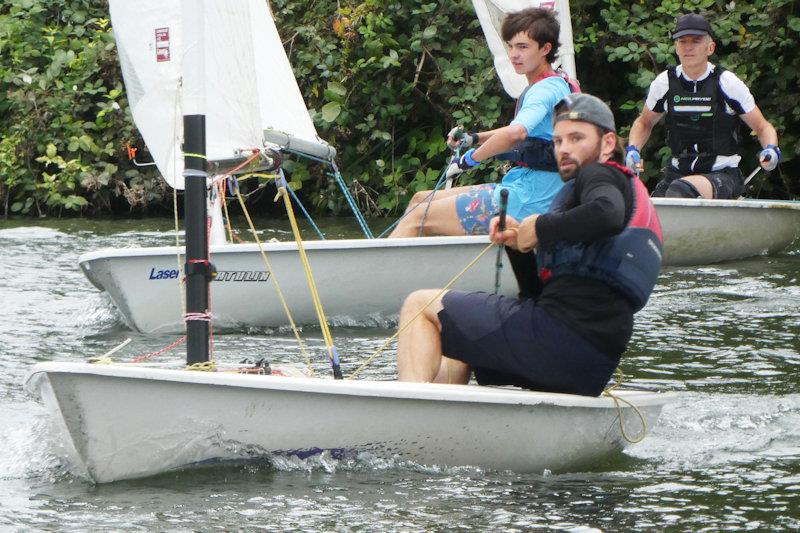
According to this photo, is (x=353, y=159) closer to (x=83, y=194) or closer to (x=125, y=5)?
(x=83, y=194)

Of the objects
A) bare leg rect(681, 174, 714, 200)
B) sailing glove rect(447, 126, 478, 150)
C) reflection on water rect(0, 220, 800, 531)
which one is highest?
sailing glove rect(447, 126, 478, 150)

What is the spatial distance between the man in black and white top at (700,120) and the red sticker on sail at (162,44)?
2786 mm

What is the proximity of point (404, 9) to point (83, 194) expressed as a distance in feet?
12.1

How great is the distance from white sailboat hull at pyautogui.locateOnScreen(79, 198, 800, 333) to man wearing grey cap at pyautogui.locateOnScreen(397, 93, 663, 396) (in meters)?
2.49

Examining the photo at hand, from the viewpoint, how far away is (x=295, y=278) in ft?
25.0

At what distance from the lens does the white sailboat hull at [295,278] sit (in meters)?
7.40

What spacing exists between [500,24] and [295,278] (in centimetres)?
326

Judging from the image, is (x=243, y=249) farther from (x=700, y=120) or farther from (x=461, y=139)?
(x=700, y=120)

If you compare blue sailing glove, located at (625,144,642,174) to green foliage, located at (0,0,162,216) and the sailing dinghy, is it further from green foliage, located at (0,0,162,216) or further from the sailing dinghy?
green foliage, located at (0,0,162,216)

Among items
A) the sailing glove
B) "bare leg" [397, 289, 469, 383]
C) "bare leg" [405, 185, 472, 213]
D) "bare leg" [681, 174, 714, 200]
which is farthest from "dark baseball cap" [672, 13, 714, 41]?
"bare leg" [397, 289, 469, 383]

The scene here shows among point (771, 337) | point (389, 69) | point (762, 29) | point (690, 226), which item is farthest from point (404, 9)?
point (771, 337)

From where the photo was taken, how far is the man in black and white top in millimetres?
9148

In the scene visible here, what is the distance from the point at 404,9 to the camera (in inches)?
530

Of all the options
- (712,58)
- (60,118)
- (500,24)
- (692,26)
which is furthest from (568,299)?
(60,118)
